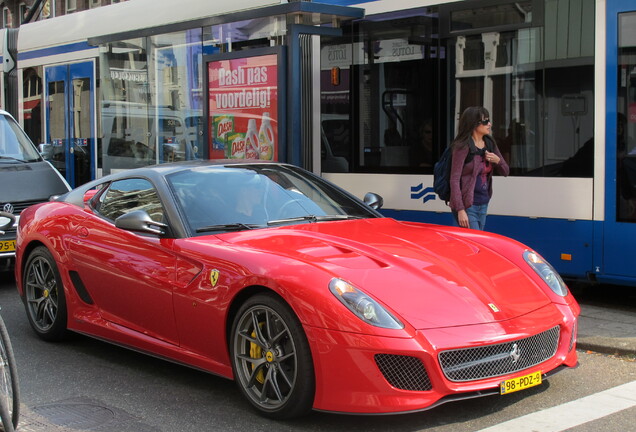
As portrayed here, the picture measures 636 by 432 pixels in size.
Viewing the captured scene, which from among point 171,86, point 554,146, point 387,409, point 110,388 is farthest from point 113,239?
point 171,86

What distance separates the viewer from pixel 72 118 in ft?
47.2

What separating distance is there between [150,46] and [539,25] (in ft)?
19.8

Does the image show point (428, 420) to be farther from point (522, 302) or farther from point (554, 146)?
point (554, 146)

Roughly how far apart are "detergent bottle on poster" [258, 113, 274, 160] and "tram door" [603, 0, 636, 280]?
403 cm

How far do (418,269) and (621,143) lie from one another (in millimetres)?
3430

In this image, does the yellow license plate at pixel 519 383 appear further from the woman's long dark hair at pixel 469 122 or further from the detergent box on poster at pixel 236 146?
the detergent box on poster at pixel 236 146

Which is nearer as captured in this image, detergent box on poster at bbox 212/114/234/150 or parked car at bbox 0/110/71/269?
parked car at bbox 0/110/71/269

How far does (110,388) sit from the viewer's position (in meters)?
5.40

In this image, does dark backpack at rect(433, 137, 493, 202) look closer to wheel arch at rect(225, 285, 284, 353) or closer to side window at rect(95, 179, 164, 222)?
side window at rect(95, 179, 164, 222)

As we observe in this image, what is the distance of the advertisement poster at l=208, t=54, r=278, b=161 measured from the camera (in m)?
10.1

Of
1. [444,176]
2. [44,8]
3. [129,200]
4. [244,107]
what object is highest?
[44,8]

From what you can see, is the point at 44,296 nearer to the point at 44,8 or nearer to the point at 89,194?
the point at 89,194

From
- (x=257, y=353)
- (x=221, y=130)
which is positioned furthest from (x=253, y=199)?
(x=221, y=130)

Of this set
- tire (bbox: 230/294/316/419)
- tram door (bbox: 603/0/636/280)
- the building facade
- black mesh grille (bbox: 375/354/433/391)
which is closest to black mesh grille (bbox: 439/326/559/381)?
black mesh grille (bbox: 375/354/433/391)
